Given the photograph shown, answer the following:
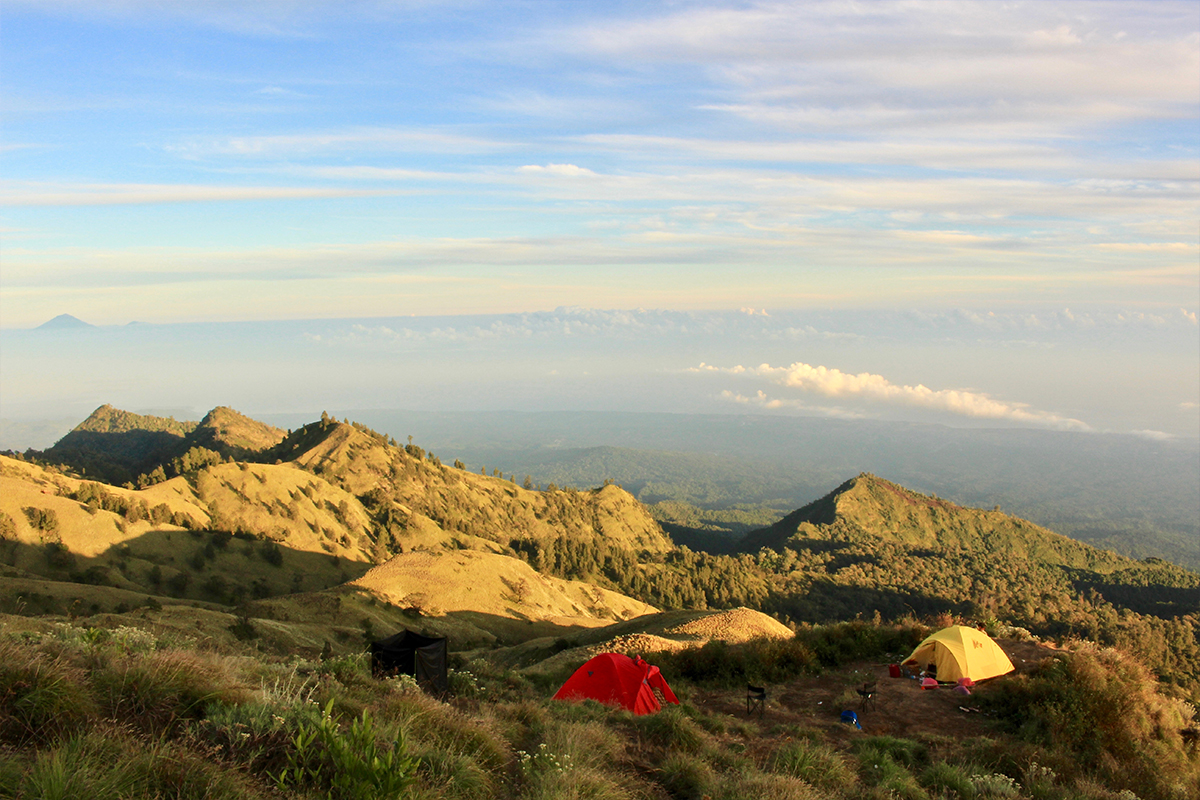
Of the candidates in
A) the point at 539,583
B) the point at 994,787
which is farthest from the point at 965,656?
the point at 539,583

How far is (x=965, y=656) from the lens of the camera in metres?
20.3

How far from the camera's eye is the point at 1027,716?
17.4m

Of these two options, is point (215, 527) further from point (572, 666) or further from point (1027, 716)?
point (1027, 716)

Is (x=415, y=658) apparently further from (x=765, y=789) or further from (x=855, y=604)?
(x=855, y=604)

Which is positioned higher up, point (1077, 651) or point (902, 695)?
point (1077, 651)

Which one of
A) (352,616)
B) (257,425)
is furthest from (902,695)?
(257,425)

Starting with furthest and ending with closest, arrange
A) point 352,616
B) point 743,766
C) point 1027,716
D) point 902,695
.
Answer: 1. point 352,616
2. point 902,695
3. point 1027,716
4. point 743,766

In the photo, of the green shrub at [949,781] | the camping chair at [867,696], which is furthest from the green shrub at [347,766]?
the camping chair at [867,696]

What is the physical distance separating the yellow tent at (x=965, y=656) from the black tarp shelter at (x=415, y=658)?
1524 cm

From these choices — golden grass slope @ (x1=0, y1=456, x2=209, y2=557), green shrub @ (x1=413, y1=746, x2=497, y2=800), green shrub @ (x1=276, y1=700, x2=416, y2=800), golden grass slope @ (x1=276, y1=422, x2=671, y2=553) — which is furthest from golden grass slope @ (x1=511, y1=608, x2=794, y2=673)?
golden grass slope @ (x1=276, y1=422, x2=671, y2=553)

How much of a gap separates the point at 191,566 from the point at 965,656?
2751 inches

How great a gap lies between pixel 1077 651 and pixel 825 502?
15756cm

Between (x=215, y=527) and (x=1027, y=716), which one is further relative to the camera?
(x=215, y=527)

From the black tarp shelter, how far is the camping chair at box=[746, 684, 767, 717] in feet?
27.2
